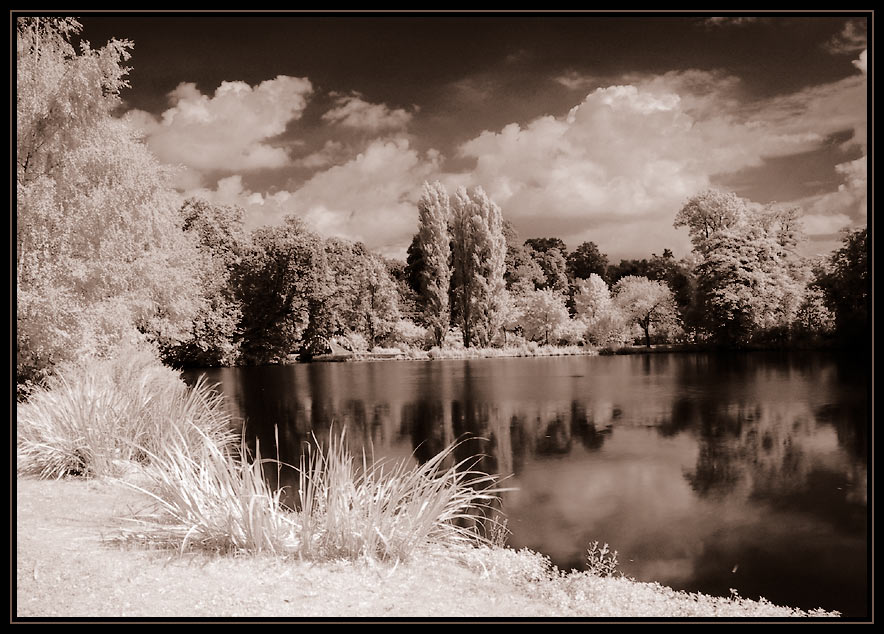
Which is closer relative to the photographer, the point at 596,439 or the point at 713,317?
the point at 596,439

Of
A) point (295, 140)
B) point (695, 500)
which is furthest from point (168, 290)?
point (695, 500)

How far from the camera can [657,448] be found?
337 inches

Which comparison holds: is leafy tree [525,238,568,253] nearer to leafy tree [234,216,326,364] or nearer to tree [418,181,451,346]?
tree [418,181,451,346]

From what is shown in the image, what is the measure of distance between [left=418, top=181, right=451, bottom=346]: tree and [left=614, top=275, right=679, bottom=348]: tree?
35.6ft

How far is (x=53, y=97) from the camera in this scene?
6.10 m

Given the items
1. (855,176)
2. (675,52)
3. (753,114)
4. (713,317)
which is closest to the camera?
(855,176)

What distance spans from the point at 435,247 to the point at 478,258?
2.80 feet

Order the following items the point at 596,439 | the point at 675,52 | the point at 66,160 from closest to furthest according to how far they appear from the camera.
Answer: the point at 675,52 → the point at 66,160 → the point at 596,439

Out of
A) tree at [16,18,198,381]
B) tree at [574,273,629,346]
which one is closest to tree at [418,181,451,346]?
tree at [16,18,198,381]

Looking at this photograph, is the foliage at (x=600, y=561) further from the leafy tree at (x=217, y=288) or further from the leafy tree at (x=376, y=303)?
the leafy tree at (x=376, y=303)

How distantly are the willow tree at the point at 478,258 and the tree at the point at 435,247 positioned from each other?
19cm

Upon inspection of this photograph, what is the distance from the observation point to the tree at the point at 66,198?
546 centimetres

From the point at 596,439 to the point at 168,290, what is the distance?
6.75m
